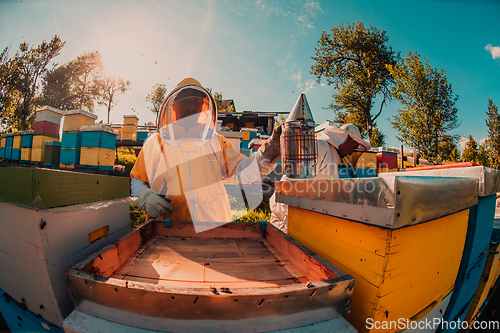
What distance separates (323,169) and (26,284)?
341cm

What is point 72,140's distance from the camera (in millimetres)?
5141

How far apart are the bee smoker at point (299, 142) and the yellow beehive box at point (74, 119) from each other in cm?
592

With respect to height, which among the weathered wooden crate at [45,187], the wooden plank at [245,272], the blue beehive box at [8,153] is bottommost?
the wooden plank at [245,272]

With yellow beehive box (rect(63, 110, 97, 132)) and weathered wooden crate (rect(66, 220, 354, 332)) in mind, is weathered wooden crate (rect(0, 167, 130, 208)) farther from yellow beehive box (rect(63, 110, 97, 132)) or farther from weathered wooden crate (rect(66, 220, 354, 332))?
yellow beehive box (rect(63, 110, 97, 132))

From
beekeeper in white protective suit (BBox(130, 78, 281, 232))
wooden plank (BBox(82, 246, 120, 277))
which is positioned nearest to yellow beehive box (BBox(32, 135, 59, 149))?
beekeeper in white protective suit (BBox(130, 78, 281, 232))

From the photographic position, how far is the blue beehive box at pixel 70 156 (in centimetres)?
512

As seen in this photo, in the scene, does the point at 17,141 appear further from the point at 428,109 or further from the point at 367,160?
the point at 428,109

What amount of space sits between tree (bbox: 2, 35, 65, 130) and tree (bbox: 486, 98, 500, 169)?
35.5 meters

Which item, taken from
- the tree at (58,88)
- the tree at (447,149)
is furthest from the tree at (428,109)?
the tree at (58,88)

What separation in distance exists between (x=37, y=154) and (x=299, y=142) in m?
7.95

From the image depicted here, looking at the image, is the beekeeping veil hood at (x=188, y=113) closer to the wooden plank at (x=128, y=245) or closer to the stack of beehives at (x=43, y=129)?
the wooden plank at (x=128, y=245)

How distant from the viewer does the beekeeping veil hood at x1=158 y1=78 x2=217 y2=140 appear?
6.83ft

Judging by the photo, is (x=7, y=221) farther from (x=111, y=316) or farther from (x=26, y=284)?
(x=111, y=316)

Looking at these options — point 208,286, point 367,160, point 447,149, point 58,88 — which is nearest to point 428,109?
point 447,149
